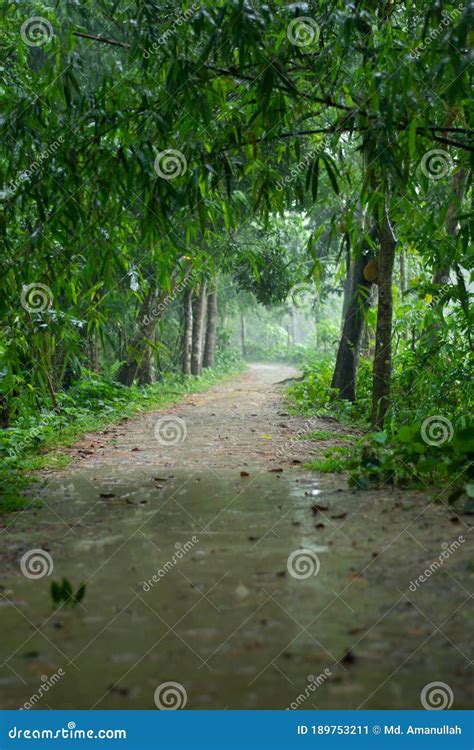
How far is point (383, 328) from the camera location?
716 cm

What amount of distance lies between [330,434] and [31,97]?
16.4 ft

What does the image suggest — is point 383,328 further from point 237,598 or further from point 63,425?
point 237,598

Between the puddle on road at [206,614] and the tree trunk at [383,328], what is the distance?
2701 millimetres

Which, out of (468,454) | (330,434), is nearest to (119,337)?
(330,434)

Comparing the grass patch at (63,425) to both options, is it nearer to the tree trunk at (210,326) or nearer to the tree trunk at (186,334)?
the tree trunk at (186,334)

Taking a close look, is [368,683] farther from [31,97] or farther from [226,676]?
[31,97]

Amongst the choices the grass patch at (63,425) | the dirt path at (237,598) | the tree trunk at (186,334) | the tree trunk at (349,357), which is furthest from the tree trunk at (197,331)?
the dirt path at (237,598)

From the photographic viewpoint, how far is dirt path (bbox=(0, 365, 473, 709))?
2.18 m

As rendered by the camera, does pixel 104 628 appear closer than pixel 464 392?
Yes

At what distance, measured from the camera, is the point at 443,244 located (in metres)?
5.71

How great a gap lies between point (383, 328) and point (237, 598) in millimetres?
4786

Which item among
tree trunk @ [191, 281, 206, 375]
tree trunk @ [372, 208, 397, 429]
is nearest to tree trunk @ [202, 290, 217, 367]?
tree trunk @ [191, 281, 206, 375]

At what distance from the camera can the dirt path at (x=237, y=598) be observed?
7.14 feet

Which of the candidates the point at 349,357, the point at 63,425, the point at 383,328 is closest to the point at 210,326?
the point at 349,357
